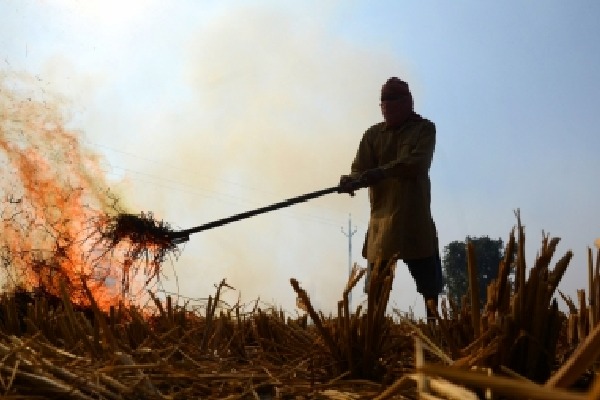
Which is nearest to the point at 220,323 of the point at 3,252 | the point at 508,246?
the point at 508,246

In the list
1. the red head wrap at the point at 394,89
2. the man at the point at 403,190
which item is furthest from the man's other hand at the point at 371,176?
the red head wrap at the point at 394,89

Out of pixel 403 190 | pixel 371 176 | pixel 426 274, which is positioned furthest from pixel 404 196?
pixel 426 274

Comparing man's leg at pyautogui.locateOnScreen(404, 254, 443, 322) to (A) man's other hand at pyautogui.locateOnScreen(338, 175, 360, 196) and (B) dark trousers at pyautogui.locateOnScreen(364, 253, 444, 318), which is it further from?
(A) man's other hand at pyautogui.locateOnScreen(338, 175, 360, 196)

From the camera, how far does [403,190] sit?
19.6 feet

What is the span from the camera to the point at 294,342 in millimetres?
2713

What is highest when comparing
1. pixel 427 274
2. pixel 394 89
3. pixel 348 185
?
pixel 394 89

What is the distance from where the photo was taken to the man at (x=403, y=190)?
5.88m

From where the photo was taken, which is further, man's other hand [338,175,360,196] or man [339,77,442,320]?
man's other hand [338,175,360,196]

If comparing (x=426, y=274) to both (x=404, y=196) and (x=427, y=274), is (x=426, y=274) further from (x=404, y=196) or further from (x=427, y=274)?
(x=404, y=196)

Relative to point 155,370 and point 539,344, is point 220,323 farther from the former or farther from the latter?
point 539,344

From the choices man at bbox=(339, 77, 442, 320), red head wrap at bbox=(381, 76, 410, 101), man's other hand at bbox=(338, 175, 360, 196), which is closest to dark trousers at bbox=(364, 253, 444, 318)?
man at bbox=(339, 77, 442, 320)

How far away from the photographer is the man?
19.3 feet

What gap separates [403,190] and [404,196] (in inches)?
2.2

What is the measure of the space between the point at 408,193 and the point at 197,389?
431 cm
